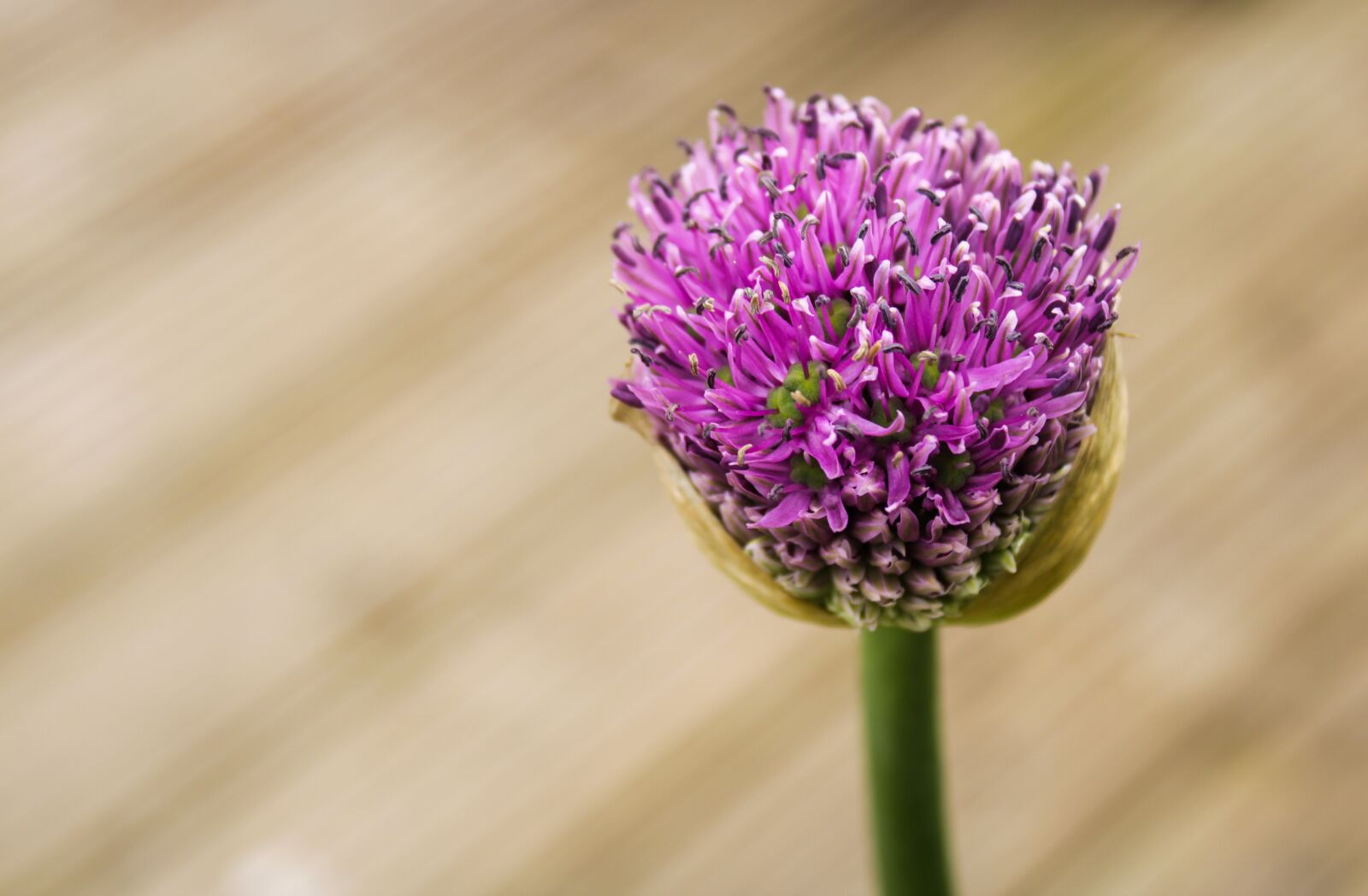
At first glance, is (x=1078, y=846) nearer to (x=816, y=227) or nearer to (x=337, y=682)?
(x=337, y=682)

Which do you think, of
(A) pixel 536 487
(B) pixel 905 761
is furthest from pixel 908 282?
(A) pixel 536 487

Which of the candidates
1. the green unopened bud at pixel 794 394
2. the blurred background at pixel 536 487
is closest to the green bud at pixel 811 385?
the green unopened bud at pixel 794 394

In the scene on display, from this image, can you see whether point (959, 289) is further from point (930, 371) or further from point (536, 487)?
point (536, 487)

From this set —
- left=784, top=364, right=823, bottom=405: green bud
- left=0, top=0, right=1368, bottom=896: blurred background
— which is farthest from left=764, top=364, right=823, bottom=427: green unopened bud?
left=0, top=0, right=1368, bottom=896: blurred background

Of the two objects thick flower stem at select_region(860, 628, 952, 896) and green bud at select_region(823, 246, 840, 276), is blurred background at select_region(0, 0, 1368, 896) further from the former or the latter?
green bud at select_region(823, 246, 840, 276)

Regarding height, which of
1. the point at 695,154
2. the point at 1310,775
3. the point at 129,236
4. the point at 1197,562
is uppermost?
the point at 129,236

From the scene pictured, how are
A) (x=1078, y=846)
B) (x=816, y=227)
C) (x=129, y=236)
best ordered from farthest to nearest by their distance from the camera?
(x=129, y=236)
(x=1078, y=846)
(x=816, y=227)

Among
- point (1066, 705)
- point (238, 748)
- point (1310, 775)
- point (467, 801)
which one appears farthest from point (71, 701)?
point (1310, 775)
